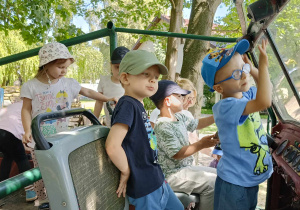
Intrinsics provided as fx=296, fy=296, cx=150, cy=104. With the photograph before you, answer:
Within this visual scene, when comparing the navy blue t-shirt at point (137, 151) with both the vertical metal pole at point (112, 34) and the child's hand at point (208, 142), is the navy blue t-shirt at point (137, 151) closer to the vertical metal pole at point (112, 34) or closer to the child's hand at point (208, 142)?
the child's hand at point (208, 142)

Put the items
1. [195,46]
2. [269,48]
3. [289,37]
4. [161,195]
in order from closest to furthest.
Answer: [161,195], [289,37], [269,48], [195,46]

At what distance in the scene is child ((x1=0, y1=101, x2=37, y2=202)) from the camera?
315cm

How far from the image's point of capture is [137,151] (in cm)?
146

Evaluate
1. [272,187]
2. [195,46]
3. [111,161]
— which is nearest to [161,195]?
[111,161]

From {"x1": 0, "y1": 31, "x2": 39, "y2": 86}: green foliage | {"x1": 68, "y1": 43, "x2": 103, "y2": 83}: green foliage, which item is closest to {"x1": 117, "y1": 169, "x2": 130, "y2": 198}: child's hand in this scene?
{"x1": 0, "y1": 31, "x2": 39, "y2": 86}: green foliage

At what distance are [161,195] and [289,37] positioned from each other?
1.25 m

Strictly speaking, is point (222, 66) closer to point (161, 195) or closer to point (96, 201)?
point (161, 195)

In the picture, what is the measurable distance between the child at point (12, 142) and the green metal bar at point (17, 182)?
2.18 metres

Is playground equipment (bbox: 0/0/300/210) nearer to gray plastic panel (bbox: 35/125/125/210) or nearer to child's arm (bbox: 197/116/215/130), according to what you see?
gray plastic panel (bbox: 35/125/125/210)

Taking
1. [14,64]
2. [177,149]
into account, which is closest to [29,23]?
[177,149]

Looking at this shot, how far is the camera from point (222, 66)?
157 centimetres

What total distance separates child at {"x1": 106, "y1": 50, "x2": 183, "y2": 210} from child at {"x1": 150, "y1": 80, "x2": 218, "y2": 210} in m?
0.42

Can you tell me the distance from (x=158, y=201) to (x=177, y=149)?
49 cm

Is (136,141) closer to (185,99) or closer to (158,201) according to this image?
(158,201)
